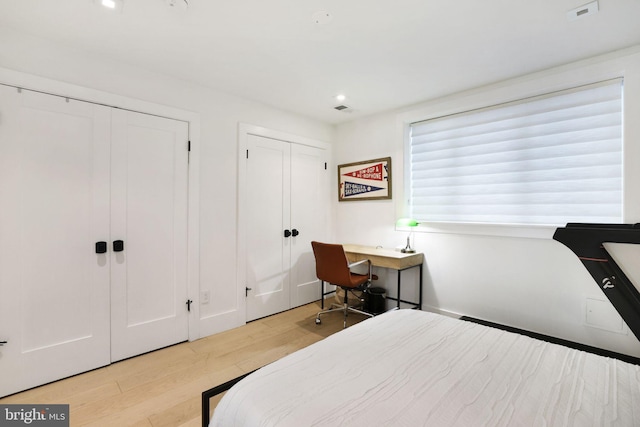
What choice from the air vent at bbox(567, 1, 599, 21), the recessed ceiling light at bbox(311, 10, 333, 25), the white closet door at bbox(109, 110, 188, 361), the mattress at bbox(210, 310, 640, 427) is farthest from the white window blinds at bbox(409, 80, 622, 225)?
the white closet door at bbox(109, 110, 188, 361)

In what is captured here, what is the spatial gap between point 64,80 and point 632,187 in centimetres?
435

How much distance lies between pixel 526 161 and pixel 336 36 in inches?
82.2

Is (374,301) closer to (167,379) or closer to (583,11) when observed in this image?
(167,379)

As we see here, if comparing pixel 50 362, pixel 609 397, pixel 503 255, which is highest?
pixel 503 255

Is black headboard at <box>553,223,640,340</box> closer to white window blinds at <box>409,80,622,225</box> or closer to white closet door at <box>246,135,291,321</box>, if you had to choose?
white window blinds at <box>409,80,622,225</box>

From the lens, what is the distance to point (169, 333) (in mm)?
2662

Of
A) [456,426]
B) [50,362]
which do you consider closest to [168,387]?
[50,362]

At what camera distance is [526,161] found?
2.70 meters

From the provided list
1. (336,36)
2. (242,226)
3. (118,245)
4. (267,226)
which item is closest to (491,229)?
(336,36)

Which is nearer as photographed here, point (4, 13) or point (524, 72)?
point (4, 13)

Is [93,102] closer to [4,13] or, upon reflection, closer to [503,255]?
[4,13]

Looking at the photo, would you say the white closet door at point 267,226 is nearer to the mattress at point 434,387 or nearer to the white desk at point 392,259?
the white desk at point 392,259

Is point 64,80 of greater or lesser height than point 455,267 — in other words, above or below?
above

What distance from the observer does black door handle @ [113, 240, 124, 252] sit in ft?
7.75
